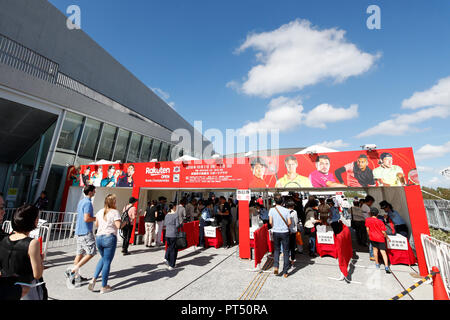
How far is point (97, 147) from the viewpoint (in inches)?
503

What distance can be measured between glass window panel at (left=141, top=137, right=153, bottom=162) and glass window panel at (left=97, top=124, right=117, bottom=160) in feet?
9.45

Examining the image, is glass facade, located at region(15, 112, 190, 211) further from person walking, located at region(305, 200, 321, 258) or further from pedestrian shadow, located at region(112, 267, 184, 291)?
person walking, located at region(305, 200, 321, 258)

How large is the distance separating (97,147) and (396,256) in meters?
15.4

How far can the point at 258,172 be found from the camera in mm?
6934

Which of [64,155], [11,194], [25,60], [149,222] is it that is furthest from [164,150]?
[149,222]

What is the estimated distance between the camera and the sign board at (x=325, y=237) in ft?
20.3

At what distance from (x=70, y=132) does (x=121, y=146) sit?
3421 mm

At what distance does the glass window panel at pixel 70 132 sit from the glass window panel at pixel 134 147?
3.80 meters

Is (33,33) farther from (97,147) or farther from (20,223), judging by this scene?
(20,223)

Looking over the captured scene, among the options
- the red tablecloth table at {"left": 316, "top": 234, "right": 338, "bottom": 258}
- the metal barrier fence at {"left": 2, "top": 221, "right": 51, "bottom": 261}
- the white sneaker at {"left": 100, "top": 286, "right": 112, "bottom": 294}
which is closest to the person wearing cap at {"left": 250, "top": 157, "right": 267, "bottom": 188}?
the red tablecloth table at {"left": 316, "top": 234, "right": 338, "bottom": 258}

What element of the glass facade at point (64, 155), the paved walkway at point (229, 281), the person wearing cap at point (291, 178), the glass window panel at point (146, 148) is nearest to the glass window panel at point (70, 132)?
the glass facade at point (64, 155)

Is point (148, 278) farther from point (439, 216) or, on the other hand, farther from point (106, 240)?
point (439, 216)

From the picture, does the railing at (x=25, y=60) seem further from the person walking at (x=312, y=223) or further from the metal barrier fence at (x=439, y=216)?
the metal barrier fence at (x=439, y=216)
